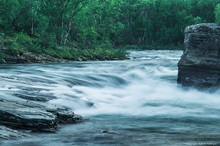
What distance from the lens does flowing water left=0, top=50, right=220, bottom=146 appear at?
33.6 feet

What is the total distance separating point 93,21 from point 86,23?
9492 millimetres

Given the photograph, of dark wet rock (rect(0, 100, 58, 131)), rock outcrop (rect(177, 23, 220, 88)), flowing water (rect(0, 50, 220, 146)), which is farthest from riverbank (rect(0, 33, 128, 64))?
dark wet rock (rect(0, 100, 58, 131))

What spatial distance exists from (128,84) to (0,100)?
1134 centimetres

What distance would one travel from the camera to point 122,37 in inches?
3561

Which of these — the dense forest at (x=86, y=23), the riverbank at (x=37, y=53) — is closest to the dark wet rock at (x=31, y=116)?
the riverbank at (x=37, y=53)

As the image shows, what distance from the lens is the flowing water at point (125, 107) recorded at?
33.6ft

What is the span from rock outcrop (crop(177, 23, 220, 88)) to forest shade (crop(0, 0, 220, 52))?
53.9ft

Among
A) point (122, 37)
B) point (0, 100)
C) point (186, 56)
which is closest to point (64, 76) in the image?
point (186, 56)

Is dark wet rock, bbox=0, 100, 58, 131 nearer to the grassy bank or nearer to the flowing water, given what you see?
the flowing water

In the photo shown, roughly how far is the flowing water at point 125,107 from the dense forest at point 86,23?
12.1 metres

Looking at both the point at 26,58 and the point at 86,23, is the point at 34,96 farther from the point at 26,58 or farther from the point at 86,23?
the point at 86,23

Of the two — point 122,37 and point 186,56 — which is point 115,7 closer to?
point 122,37

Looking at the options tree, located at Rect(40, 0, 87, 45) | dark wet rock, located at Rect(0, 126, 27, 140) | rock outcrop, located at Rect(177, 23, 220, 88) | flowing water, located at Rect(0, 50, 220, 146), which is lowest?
flowing water, located at Rect(0, 50, 220, 146)

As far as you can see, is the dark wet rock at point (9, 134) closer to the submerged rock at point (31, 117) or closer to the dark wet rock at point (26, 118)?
the submerged rock at point (31, 117)
